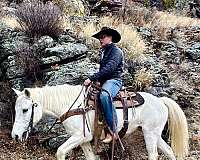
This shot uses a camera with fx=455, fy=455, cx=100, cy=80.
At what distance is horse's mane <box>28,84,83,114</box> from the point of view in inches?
297

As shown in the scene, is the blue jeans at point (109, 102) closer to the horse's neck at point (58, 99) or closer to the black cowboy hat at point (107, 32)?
the horse's neck at point (58, 99)

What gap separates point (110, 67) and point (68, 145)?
148 cm

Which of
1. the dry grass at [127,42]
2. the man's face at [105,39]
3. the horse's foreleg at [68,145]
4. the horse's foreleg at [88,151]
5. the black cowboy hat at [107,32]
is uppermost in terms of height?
the black cowboy hat at [107,32]

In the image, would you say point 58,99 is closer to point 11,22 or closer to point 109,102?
point 109,102

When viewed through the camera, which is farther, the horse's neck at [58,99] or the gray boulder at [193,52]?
the gray boulder at [193,52]

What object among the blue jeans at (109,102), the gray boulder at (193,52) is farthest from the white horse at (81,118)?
the gray boulder at (193,52)

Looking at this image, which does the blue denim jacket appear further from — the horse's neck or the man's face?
the horse's neck

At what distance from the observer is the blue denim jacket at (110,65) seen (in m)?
7.68

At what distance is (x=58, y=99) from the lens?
301 inches

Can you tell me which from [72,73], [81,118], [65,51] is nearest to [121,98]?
[81,118]

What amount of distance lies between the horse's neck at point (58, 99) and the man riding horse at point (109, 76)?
33 cm

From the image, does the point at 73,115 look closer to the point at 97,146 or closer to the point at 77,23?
the point at 97,146

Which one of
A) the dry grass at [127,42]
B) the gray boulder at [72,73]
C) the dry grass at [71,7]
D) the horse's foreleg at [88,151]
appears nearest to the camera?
the horse's foreleg at [88,151]

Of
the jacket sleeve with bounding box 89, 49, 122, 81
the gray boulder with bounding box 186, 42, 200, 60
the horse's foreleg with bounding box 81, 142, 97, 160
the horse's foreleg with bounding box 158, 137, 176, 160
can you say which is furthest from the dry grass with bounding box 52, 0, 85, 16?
the horse's foreleg with bounding box 81, 142, 97, 160
